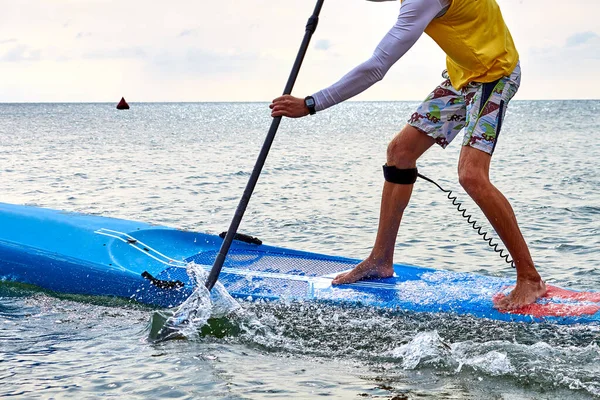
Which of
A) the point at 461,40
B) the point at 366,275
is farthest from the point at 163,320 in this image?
the point at 461,40

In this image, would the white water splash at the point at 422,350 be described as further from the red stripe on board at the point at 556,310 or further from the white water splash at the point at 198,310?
the white water splash at the point at 198,310

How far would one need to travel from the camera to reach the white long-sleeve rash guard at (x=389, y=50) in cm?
410

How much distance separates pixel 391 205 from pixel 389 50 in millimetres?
1243

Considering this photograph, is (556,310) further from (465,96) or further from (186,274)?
(186,274)

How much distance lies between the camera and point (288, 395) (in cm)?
386

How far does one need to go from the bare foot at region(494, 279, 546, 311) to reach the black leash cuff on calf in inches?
37.1

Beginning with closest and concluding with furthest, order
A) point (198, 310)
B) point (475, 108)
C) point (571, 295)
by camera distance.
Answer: point (475, 108) → point (571, 295) → point (198, 310)

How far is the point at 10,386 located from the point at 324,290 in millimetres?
2020

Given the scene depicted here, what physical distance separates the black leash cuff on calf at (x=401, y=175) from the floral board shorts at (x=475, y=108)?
0.31 metres

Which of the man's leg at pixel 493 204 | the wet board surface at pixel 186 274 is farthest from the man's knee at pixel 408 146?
the wet board surface at pixel 186 274

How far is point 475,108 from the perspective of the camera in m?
4.44

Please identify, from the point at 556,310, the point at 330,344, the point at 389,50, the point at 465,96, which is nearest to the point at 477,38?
the point at 465,96

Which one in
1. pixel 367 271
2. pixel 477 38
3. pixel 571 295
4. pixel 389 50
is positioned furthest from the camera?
pixel 367 271

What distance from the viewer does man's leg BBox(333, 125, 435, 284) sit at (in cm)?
486
